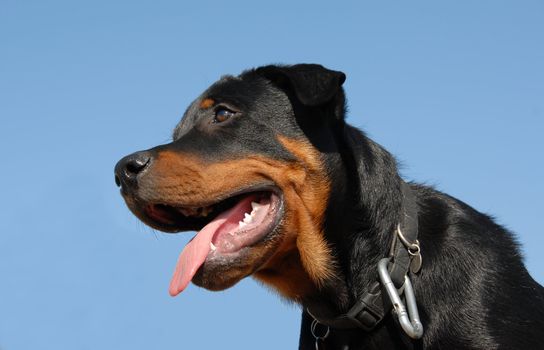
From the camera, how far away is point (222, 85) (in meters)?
5.93

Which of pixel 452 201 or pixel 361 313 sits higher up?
pixel 452 201

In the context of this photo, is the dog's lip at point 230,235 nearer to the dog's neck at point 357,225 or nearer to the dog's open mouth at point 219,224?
the dog's open mouth at point 219,224

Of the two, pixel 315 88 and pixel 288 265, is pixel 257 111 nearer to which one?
pixel 315 88

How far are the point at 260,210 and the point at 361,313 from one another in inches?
40.2

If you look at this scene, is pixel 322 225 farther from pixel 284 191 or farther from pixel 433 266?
pixel 433 266

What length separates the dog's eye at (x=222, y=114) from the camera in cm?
559

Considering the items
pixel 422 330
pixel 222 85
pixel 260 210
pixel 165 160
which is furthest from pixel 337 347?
pixel 222 85

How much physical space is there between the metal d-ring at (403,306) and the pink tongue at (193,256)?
1.19m

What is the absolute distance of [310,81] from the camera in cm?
541

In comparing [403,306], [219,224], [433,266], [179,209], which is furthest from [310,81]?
[403,306]

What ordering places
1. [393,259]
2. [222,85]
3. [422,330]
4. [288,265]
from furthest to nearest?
1. [222,85]
2. [288,265]
3. [393,259]
4. [422,330]

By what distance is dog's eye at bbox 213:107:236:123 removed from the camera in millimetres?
5590

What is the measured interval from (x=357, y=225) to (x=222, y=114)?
1344 millimetres

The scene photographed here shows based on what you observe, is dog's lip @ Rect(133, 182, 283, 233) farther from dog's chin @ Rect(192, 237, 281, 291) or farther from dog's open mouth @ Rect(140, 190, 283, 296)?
dog's chin @ Rect(192, 237, 281, 291)
